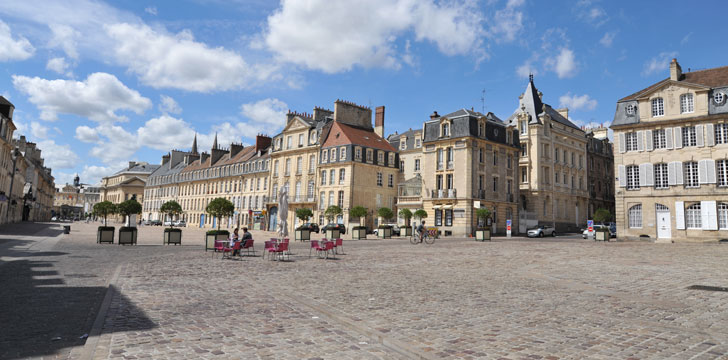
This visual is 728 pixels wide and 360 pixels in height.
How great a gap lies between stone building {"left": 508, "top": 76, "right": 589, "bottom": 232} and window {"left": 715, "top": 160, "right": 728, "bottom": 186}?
18.8 meters

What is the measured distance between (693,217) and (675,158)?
13.0 ft

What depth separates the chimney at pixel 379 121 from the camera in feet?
176

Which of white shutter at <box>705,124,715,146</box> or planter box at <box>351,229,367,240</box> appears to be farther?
planter box at <box>351,229,367,240</box>

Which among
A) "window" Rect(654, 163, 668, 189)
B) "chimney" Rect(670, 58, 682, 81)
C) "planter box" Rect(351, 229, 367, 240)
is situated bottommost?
"planter box" Rect(351, 229, 367, 240)

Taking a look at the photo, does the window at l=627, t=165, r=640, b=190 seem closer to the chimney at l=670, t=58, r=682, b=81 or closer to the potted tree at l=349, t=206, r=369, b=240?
the chimney at l=670, t=58, r=682, b=81

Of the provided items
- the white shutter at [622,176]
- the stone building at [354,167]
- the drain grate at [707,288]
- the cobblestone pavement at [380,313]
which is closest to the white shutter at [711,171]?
the white shutter at [622,176]

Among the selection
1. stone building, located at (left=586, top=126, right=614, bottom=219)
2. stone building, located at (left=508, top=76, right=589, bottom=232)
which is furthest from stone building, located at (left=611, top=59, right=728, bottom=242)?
stone building, located at (left=586, top=126, right=614, bottom=219)

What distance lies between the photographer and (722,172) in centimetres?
2752

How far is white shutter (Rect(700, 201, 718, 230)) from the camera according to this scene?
27234mm

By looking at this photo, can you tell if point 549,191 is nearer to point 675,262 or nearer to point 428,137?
point 428,137

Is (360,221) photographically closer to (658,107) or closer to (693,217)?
(658,107)

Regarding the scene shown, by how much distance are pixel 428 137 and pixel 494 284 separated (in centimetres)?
3330

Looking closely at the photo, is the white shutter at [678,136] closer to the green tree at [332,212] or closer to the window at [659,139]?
the window at [659,139]

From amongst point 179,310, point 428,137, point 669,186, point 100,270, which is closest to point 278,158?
point 428,137
